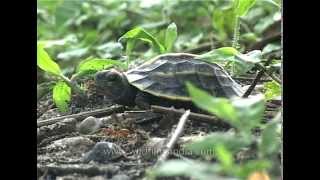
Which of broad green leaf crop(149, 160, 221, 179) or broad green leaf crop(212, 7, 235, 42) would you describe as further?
broad green leaf crop(212, 7, 235, 42)

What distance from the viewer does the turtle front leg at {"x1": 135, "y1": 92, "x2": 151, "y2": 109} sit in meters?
0.74

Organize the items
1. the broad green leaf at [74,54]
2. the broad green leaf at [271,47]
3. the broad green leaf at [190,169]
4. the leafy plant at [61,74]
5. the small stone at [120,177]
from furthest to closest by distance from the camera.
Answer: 1. the broad green leaf at [74,54]
2. the broad green leaf at [271,47]
3. the leafy plant at [61,74]
4. the small stone at [120,177]
5. the broad green leaf at [190,169]

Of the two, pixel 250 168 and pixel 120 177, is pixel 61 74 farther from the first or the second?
pixel 250 168

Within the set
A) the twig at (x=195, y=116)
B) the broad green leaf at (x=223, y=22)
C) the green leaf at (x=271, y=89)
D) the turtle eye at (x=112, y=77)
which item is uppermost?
the broad green leaf at (x=223, y=22)

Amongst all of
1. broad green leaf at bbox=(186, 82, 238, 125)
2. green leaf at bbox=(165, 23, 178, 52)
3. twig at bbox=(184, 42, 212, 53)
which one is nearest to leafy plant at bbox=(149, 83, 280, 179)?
broad green leaf at bbox=(186, 82, 238, 125)

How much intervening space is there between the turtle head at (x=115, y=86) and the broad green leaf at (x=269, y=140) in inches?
10.3

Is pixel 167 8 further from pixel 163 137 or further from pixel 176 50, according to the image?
pixel 163 137

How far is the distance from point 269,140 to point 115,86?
30cm

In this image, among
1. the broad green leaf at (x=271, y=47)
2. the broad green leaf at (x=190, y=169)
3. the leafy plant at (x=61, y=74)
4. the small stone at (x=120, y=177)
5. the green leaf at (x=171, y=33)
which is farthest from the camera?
the broad green leaf at (x=271, y=47)

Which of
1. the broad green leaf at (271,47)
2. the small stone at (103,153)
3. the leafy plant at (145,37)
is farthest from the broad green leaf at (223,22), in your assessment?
the small stone at (103,153)

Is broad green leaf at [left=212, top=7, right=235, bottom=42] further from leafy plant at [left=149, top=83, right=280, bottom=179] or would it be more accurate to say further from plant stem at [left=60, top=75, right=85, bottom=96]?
leafy plant at [left=149, top=83, right=280, bottom=179]

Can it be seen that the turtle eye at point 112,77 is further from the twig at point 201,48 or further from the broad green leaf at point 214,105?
the twig at point 201,48

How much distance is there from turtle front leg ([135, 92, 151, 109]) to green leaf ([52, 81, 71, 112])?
0.32ft

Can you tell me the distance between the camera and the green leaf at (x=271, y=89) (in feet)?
2.32
